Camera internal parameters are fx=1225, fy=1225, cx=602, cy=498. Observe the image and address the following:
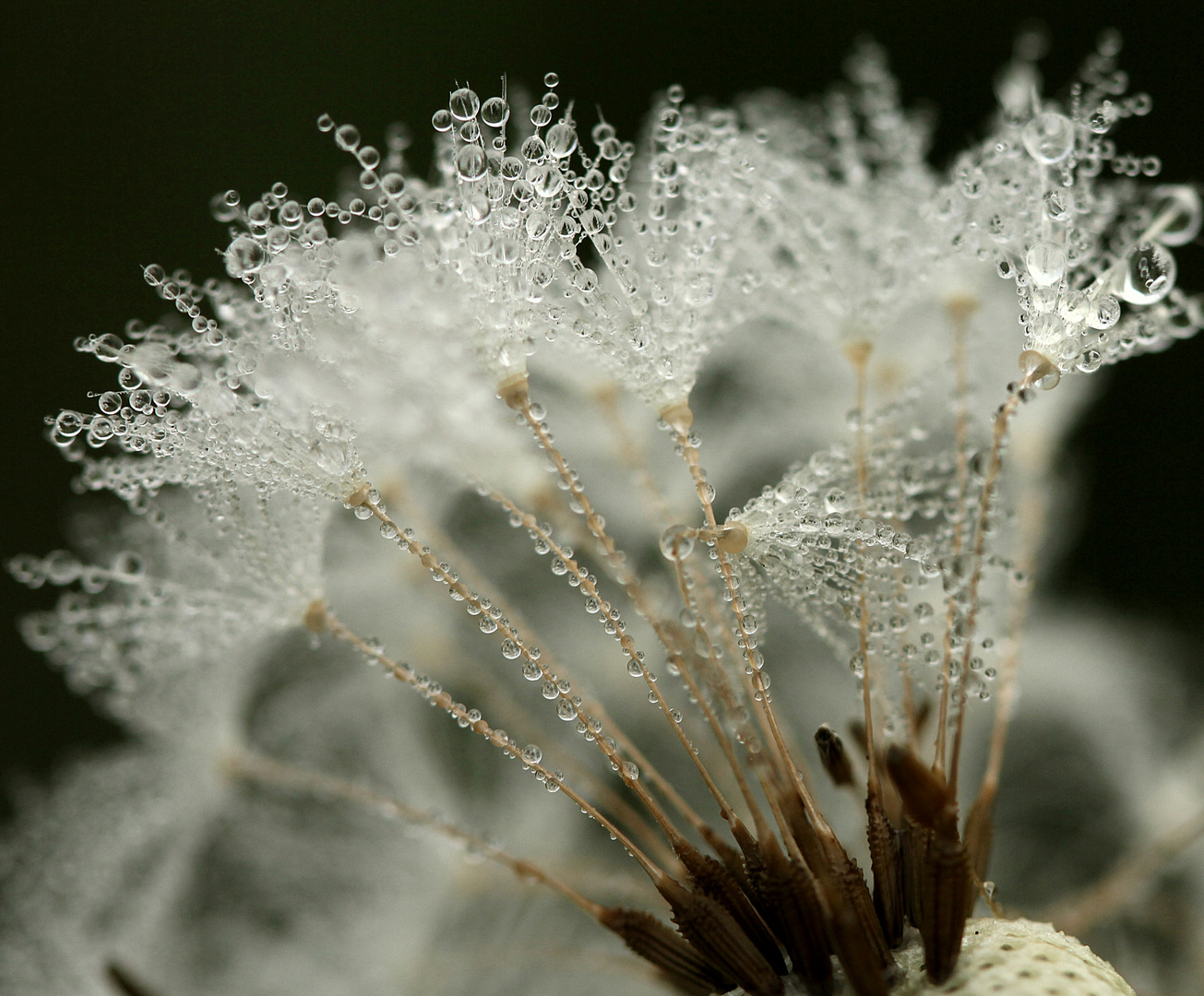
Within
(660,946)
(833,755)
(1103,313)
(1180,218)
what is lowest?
(660,946)

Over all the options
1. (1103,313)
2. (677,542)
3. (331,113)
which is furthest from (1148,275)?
(331,113)

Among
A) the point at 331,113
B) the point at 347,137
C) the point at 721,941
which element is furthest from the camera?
the point at 331,113

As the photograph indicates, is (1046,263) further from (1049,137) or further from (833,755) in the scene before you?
(833,755)

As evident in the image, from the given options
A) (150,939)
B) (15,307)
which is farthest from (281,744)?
(15,307)

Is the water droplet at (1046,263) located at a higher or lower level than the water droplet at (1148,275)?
lower

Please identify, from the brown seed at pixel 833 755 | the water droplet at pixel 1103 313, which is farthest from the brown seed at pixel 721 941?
the water droplet at pixel 1103 313

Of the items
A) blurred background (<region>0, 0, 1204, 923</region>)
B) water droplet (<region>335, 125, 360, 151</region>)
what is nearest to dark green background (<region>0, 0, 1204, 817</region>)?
blurred background (<region>0, 0, 1204, 923</region>)

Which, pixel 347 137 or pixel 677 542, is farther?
pixel 347 137

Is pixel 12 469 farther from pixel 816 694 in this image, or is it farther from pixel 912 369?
pixel 912 369

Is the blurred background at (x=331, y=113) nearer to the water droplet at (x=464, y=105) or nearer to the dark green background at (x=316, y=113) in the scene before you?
the dark green background at (x=316, y=113)
